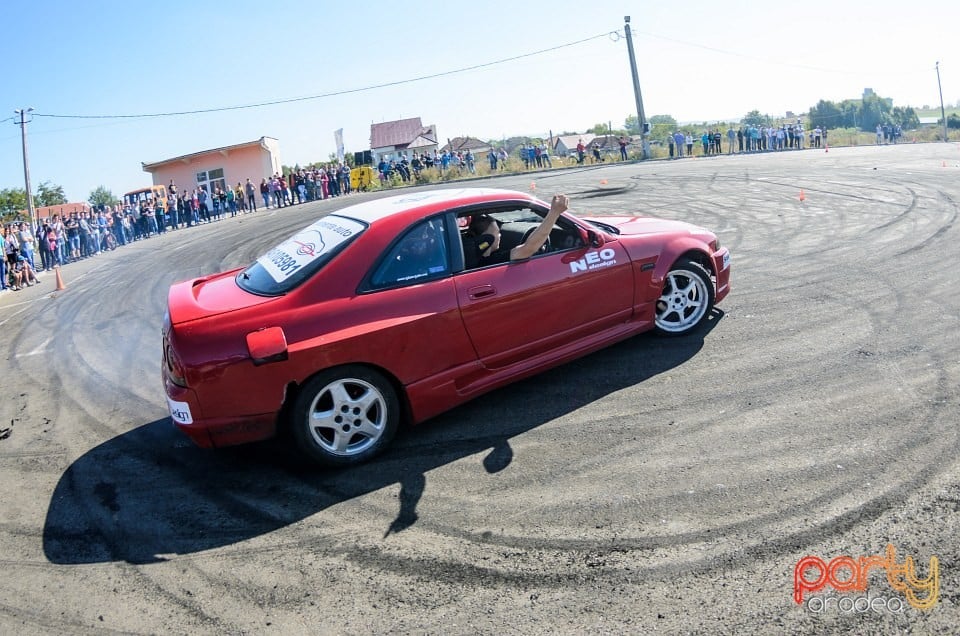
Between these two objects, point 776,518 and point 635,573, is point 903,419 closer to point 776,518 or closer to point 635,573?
point 776,518

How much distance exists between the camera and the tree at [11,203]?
61.4m

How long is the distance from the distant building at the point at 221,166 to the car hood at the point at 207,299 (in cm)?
3854

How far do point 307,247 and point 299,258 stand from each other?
16cm

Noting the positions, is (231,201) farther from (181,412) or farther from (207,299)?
(181,412)

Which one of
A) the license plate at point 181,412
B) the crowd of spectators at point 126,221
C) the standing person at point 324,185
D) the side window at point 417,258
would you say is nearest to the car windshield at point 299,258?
the side window at point 417,258

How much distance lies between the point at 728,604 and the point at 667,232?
3810mm

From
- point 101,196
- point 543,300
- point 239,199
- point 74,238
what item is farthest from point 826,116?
point 101,196

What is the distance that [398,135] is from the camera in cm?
7956

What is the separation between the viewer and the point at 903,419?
4531 mm

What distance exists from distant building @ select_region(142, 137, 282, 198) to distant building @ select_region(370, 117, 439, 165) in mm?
33580

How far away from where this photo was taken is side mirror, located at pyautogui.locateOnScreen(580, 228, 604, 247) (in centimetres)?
571

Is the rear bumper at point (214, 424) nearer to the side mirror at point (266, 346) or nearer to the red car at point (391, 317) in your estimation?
the red car at point (391, 317)

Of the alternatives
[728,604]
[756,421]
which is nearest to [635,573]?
[728,604]

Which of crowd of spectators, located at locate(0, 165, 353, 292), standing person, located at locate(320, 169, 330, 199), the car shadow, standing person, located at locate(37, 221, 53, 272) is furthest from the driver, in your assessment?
standing person, located at locate(320, 169, 330, 199)
